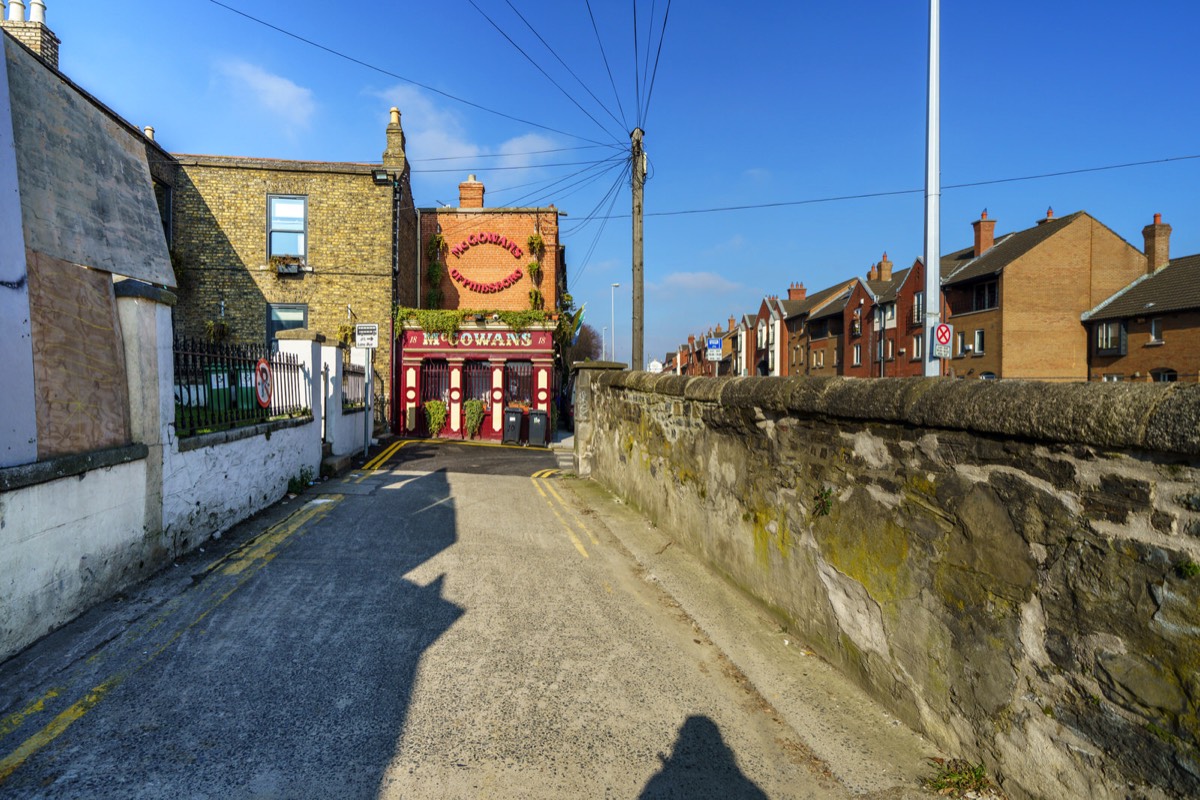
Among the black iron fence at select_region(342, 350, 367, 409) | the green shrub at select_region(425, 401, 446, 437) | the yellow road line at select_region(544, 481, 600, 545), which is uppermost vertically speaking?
the black iron fence at select_region(342, 350, 367, 409)

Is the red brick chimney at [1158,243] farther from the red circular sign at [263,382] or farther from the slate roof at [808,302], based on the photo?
the red circular sign at [263,382]

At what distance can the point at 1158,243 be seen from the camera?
37.5 meters

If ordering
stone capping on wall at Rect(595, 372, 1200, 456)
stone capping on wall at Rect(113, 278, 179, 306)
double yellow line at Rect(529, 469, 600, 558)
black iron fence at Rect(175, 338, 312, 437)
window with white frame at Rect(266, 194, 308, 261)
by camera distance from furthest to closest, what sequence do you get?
window with white frame at Rect(266, 194, 308, 261) < double yellow line at Rect(529, 469, 600, 558) < black iron fence at Rect(175, 338, 312, 437) < stone capping on wall at Rect(113, 278, 179, 306) < stone capping on wall at Rect(595, 372, 1200, 456)

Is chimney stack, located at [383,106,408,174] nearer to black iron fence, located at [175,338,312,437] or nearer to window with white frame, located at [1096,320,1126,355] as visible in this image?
black iron fence, located at [175,338,312,437]

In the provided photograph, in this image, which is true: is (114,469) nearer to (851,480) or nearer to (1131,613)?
(851,480)

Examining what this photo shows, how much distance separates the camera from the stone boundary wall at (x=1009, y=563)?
92.7 inches

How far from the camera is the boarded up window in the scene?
4992 mm

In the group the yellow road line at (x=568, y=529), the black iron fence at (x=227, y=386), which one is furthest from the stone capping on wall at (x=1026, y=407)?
the black iron fence at (x=227, y=386)

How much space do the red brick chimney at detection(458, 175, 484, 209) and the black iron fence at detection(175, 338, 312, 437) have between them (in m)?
16.7

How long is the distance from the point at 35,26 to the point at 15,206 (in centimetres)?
1475

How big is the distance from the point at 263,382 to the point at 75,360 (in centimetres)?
417

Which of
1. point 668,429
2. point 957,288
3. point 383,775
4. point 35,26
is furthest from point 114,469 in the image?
point 957,288

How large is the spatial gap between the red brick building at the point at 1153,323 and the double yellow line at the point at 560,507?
83.3ft

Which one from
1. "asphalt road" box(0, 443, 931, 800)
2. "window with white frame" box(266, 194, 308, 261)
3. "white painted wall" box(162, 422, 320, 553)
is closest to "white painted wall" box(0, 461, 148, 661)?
"asphalt road" box(0, 443, 931, 800)
